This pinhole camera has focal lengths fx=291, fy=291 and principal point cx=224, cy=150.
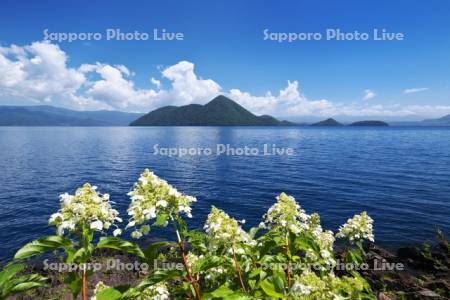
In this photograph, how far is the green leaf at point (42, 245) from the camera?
3310 millimetres

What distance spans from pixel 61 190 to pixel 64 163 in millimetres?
30113

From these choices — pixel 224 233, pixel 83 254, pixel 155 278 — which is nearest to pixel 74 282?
pixel 83 254

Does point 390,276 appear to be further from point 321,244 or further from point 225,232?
point 225,232

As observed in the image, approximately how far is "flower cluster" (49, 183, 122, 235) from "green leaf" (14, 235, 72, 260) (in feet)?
1.06

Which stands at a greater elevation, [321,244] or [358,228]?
[321,244]

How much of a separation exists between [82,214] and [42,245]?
69 centimetres

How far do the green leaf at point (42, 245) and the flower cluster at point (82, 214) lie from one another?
323mm

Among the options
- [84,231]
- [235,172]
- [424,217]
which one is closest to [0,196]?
[235,172]

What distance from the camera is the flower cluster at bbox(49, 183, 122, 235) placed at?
3955 millimetres

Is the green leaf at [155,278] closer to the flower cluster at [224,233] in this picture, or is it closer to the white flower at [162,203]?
the white flower at [162,203]

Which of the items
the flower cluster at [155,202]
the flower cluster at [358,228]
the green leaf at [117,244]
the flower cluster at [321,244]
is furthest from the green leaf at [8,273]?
the flower cluster at [358,228]

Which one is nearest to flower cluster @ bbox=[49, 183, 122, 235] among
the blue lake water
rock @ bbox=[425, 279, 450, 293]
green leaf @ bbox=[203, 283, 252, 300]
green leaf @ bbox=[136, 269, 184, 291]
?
green leaf @ bbox=[136, 269, 184, 291]

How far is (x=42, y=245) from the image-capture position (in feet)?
11.3

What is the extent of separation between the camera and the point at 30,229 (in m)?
29.6
